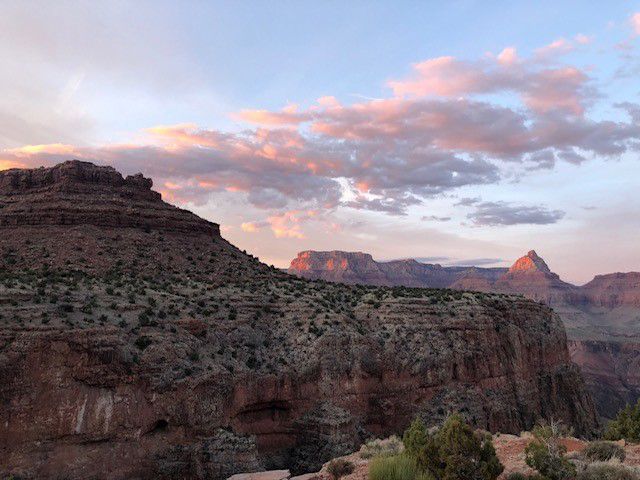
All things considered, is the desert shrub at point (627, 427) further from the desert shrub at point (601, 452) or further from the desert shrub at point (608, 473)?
the desert shrub at point (608, 473)

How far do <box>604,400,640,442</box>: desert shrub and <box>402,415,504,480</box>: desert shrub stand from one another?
1194 cm

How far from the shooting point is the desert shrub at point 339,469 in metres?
20.0

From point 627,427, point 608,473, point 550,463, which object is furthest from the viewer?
point 627,427

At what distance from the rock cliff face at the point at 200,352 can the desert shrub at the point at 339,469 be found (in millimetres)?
7761

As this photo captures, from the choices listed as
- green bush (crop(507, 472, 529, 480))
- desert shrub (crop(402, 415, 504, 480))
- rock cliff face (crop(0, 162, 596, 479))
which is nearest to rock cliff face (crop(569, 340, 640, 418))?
rock cliff face (crop(0, 162, 596, 479))

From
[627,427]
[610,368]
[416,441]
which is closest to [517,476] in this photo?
[416,441]

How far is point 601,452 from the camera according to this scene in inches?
785

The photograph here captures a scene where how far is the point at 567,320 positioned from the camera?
611 ft

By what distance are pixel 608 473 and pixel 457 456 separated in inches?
180

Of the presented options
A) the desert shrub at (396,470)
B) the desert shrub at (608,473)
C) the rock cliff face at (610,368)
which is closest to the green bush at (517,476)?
the desert shrub at (608,473)

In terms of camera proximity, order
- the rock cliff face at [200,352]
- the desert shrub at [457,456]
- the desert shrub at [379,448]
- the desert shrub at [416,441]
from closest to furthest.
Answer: the desert shrub at [457,456] < the desert shrub at [416,441] < the desert shrub at [379,448] < the rock cliff face at [200,352]

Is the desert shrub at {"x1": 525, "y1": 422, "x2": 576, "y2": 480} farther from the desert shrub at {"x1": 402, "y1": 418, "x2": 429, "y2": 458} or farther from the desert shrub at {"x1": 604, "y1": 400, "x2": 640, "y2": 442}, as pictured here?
the desert shrub at {"x1": 604, "y1": 400, "x2": 640, "y2": 442}

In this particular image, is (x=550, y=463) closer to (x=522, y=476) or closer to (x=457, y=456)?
(x=522, y=476)

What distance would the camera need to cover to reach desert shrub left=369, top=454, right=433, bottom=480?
16875 mm
